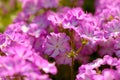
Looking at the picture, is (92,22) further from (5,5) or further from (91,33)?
(5,5)

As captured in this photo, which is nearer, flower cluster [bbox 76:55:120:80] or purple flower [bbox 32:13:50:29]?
flower cluster [bbox 76:55:120:80]

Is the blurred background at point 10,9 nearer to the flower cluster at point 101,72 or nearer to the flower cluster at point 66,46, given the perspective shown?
the flower cluster at point 66,46

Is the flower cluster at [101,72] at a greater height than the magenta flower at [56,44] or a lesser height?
lesser

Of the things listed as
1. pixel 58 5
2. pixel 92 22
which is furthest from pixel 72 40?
pixel 58 5

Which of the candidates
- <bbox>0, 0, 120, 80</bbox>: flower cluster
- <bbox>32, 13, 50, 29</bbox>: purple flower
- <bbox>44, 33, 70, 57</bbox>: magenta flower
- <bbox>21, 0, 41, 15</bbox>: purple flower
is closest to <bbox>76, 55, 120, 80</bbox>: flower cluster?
<bbox>0, 0, 120, 80</bbox>: flower cluster

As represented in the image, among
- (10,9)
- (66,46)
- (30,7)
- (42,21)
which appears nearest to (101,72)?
(66,46)

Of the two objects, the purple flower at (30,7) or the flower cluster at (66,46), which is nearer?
the flower cluster at (66,46)

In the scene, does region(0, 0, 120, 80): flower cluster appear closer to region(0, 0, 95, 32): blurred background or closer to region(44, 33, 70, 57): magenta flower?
region(44, 33, 70, 57): magenta flower

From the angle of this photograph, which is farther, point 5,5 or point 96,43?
point 5,5

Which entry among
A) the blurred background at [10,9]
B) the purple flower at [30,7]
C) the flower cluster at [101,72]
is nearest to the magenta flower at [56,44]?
the flower cluster at [101,72]
